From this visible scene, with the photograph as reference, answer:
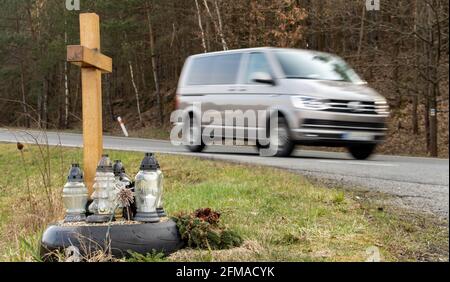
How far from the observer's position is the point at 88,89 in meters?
3.35

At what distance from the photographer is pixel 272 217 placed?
15.1ft

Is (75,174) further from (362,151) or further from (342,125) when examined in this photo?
(342,125)

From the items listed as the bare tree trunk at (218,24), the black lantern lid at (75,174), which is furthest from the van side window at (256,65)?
the black lantern lid at (75,174)

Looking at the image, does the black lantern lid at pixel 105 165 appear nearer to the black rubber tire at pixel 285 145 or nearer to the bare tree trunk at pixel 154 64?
the bare tree trunk at pixel 154 64

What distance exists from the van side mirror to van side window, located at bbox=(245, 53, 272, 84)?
1cm

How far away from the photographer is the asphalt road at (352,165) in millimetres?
1525

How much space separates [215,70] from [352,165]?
1.46 ft

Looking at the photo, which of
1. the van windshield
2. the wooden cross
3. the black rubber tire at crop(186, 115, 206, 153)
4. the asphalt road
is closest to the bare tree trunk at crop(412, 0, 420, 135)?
the asphalt road

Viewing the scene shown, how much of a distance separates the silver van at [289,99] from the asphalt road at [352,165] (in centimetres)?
10

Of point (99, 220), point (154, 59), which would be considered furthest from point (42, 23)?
point (99, 220)

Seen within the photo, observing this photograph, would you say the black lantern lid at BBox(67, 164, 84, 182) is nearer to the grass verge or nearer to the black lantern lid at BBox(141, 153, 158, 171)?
the black lantern lid at BBox(141, 153, 158, 171)

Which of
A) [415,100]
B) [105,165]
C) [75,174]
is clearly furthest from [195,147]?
[75,174]

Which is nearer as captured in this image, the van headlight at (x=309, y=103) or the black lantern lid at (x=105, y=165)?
the van headlight at (x=309, y=103)

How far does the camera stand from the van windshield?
4.40 ft
